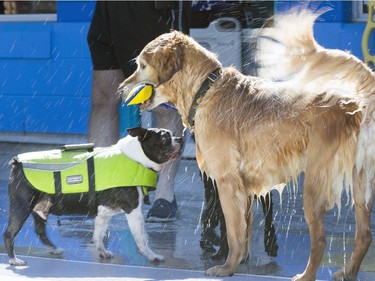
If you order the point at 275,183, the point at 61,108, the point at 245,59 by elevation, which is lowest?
the point at 61,108

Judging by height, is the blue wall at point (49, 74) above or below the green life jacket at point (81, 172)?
below

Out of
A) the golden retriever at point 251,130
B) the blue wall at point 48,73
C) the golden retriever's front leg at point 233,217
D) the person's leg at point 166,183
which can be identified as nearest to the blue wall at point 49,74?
the blue wall at point 48,73

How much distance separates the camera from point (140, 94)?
640 cm

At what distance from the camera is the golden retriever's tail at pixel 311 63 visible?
19.3 feet

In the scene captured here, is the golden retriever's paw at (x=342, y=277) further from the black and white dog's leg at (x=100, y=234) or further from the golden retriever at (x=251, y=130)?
the black and white dog's leg at (x=100, y=234)

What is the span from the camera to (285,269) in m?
6.46

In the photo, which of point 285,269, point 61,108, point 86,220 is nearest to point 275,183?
point 285,269

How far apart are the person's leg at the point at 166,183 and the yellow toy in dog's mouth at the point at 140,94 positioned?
4.92ft

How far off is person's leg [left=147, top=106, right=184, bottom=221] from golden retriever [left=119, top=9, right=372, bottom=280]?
149 centimetres

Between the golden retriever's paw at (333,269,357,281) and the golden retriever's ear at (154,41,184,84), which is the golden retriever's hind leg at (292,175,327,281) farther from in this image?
the golden retriever's ear at (154,41,184,84)

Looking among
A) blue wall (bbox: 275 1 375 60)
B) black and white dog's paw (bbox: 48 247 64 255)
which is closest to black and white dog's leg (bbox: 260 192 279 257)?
black and white dog's paw (bbox: 48 247 64 255)

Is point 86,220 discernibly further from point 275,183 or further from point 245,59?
point 245,59

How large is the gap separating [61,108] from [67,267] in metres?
5.20

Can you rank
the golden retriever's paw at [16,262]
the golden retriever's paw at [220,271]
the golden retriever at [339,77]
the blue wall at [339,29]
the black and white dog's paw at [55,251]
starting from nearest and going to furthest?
1. the golden retriever at [339,77]
2. the golden retriever's paw at [220,271]
3. the golden retriever's paw at [16,262]
4. the black and white dog's paw at [55,251]
5. the blue wall at [339,29]
